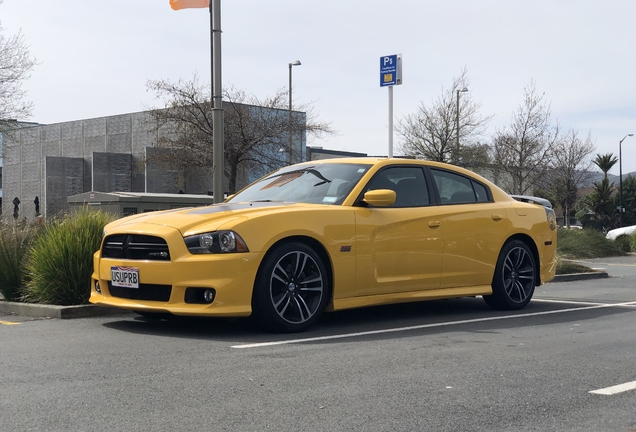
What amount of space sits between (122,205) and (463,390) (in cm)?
2104

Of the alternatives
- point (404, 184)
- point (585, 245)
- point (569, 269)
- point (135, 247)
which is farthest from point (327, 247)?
point (585, 245)

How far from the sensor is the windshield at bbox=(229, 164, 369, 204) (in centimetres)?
735

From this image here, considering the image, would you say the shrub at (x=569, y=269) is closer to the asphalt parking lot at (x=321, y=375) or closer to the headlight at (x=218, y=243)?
the asphalt parking lot at (x=321, y=375)

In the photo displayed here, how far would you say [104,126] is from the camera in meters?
54.0

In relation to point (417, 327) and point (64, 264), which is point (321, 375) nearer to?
point (417, 327)

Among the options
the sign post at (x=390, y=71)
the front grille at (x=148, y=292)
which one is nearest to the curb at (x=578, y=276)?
the sign post at (x=390, y=71)

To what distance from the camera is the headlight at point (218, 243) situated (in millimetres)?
6258

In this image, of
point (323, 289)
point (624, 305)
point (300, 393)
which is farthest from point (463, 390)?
point (624, 305)

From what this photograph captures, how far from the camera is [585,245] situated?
2598 cm

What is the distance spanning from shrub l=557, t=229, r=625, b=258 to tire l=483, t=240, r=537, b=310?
15235 mm

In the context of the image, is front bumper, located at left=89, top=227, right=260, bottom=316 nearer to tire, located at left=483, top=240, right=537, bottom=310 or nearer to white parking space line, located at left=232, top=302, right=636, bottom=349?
white parking space line, located at left=232, top=302, right=636, bottom=349

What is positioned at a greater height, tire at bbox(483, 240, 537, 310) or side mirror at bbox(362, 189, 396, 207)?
side mirror at bbox(362, 189, 396, 207)

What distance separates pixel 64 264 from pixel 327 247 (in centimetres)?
303

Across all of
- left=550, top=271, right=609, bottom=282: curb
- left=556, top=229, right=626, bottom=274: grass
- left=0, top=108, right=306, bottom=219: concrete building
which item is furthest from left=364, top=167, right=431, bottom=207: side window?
left=0, top=108, right=306, bottom=219: concrete building
